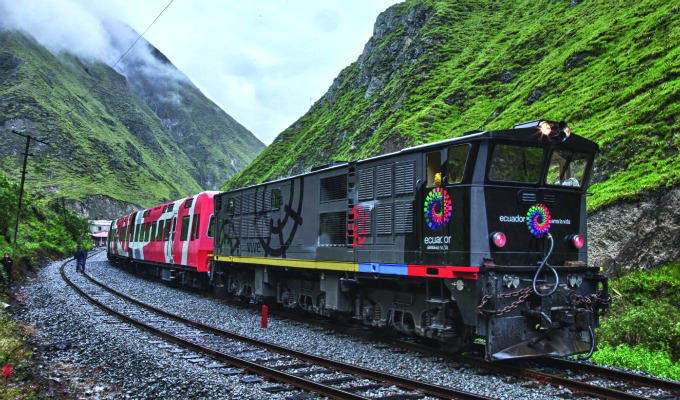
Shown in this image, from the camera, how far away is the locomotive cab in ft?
26.4

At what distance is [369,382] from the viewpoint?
25.5 feet

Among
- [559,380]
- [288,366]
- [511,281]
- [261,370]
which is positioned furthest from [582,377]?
[261,370]

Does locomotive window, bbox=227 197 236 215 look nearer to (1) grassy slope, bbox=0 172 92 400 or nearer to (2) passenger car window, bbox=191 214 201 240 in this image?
(2) passenger car window, bbox=191 214 201 240

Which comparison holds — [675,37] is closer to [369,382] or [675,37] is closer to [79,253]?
[369,382]

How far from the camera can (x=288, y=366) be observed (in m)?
8.70

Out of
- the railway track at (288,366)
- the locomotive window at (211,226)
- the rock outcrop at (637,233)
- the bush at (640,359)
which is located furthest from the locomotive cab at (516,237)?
the locomotive window at (211,226)

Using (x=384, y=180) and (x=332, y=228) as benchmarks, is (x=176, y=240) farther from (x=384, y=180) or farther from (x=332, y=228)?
(x=384, y=180)

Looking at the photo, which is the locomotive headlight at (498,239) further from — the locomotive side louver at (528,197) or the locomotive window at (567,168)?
the locomotive window at (567,168)

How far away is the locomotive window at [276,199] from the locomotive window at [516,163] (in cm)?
765

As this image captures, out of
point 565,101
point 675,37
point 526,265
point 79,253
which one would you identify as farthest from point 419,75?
point 526,265

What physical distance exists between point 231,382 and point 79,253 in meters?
26.4

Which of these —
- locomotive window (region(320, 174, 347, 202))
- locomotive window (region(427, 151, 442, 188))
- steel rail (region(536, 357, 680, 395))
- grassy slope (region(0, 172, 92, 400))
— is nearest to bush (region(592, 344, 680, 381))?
steel rail (region(536, 357, 680, 395))

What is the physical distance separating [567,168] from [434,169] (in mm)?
2511

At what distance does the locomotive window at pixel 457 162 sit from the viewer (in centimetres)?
856
